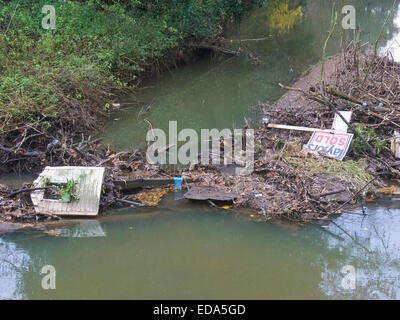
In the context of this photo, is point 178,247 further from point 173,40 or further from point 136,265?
point 173,40

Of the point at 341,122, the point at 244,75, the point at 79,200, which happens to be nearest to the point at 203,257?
the point at 79,200

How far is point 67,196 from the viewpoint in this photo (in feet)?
19.7

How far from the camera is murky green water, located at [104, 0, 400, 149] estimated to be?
30.8 feet

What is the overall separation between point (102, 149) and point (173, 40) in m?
4.72

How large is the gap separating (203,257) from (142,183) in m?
1.83

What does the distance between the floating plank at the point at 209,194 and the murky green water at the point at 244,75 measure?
2.23m

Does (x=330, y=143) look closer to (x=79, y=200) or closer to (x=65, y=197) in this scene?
(x=79, y=200)

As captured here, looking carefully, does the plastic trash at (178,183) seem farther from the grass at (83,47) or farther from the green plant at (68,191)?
the grass at (83,47)

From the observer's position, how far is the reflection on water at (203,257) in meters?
4.79

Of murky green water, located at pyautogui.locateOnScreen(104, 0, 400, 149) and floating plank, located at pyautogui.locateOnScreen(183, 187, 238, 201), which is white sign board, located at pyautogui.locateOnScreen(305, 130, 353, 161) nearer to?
floating plank, located at pyautogui.locateOnScreen(183, 187, 238, 201)

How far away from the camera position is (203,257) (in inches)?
211

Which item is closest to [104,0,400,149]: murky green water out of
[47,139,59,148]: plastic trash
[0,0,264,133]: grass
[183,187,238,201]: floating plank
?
[0,0,264,133]: grass

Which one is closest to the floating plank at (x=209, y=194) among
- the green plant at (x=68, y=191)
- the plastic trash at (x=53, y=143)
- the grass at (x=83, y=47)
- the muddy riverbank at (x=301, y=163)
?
the muddy riverbank at (x=301, y=163)

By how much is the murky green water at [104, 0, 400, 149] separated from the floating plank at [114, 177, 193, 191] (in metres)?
1.70
